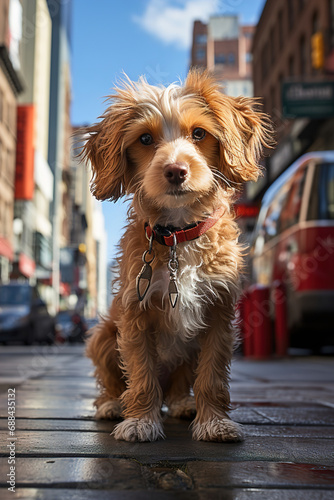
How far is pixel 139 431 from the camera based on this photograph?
255 centimetres

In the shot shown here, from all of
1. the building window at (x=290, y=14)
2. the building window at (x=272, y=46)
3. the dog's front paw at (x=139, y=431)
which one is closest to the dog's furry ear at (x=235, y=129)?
the dog's front paw at (x=139, y=431)

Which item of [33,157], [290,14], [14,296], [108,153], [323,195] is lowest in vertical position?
[14,296]

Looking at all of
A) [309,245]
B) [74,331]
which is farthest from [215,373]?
[74,331]

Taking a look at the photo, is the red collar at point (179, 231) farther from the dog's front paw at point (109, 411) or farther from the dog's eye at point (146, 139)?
the dog's front paw at point (109, 411)

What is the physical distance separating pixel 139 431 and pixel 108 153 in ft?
4.20

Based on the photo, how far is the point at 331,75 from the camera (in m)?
19.6

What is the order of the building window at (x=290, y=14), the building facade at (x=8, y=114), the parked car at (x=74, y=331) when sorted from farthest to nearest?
the building facade at (x=8, y=114)
the building window at (x=290, y=14)
the parked car at (x=74, y=331)

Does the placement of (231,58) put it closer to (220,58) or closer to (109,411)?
(220,58)

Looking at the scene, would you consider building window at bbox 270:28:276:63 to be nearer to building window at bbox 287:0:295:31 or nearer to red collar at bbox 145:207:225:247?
building window at bbox 287:0:295:31

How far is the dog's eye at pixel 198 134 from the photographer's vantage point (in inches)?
107

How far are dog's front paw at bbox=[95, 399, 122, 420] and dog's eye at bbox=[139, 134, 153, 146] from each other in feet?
4.53

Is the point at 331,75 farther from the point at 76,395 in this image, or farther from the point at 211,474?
the point at 211,474

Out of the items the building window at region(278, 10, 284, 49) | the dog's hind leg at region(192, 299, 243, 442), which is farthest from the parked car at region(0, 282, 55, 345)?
the building window at region(278, 10, 284, 49)

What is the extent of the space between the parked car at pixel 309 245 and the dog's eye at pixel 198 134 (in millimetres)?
6406
